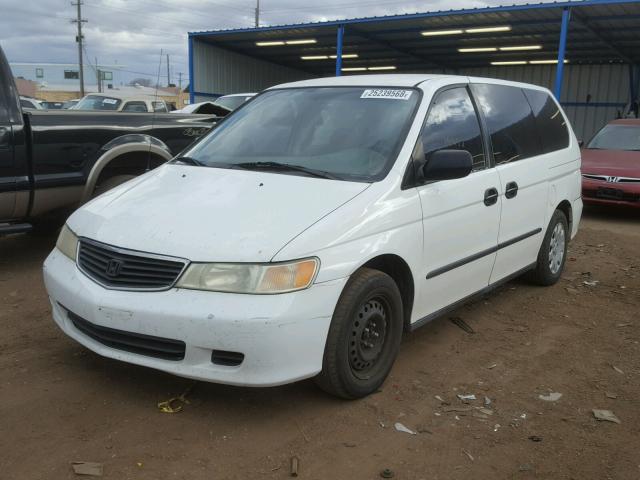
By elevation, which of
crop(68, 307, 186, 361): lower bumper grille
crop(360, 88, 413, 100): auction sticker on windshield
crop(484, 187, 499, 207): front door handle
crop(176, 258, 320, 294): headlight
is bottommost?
crop(68, 307, 186, 361): lower bumper grille

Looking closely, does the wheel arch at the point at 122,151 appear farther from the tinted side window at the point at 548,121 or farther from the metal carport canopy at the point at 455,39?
the metal carport canopy at the point at 455,39

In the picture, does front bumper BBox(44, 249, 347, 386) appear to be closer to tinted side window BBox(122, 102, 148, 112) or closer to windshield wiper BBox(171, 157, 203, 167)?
windshield wiper BBox(171, 157, 203, 167)

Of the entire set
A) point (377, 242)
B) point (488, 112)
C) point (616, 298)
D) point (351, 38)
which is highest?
point (351, 38)

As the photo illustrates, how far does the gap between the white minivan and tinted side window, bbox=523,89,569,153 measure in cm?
46

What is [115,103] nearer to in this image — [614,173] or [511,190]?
[614,173]

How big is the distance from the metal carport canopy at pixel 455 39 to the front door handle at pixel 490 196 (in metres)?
12.5

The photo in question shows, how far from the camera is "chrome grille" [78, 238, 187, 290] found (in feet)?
9.77

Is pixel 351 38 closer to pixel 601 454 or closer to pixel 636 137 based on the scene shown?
pixel 636 137

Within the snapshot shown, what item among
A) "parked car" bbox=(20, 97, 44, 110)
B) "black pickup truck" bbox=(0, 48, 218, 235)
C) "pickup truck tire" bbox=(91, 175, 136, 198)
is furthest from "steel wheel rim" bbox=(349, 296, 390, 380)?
"parked car" bbox=(20, 97, 44, 110)

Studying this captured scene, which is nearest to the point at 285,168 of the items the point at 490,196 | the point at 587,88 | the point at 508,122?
the point at 490,196

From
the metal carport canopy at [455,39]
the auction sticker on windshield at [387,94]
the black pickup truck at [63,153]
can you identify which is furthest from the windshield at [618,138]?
the auction sticker on windshield at [387,94]

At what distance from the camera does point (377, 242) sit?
3299 millimetres

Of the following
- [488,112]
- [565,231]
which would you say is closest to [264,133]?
[488,112]

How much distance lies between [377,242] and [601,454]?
4.85 feet
